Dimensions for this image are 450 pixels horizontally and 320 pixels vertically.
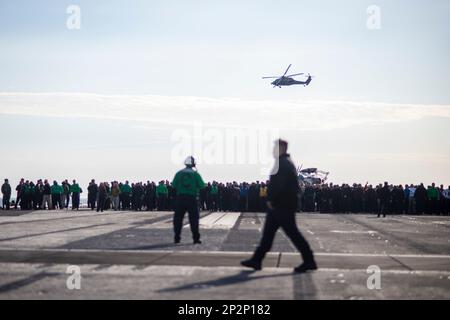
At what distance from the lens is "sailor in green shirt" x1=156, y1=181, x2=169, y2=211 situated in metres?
41.7

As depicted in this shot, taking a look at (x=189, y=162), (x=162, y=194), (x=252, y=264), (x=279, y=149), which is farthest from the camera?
(x=162, y=194)

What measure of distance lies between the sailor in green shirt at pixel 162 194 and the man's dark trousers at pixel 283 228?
3223 centimetres

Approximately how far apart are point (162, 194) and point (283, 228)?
3249 centimetres

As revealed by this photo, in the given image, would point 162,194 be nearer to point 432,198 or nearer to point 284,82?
point 432,198

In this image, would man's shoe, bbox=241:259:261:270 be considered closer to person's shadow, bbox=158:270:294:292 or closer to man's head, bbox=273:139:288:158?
person's shadow, bbox=158:270:294:292

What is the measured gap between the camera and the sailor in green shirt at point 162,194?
41.7m

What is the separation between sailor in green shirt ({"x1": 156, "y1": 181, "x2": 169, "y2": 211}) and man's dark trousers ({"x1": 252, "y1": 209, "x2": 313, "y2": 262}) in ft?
106

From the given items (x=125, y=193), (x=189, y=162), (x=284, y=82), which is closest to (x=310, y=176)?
(x=284, y=82)

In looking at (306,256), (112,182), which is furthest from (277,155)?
(112,182)

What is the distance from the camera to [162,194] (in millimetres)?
41750

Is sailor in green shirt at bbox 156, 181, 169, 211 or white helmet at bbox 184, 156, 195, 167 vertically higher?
white helmet at bbox 184, 156, 195, 167

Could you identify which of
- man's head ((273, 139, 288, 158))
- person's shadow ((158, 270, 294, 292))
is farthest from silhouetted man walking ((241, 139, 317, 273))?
person's shadow ((158, 270, 294, 292))

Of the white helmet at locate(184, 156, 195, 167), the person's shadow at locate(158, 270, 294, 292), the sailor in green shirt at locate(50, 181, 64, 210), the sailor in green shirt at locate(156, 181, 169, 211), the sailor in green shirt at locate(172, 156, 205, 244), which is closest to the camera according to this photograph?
the person's shadow at locate(158, 270, 294, 292)
